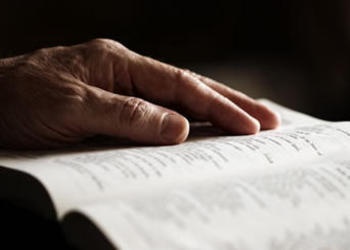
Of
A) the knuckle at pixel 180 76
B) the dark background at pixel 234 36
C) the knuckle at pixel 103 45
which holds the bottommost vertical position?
the dark background at pixel 234 36

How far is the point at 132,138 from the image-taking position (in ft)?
2.49

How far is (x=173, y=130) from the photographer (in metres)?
0.75

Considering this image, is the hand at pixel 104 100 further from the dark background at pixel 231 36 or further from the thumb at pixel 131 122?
the dark background at pixel 231 36

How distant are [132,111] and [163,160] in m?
0.12

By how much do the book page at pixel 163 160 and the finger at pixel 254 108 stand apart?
6 centimetres

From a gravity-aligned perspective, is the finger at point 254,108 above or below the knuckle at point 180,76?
below

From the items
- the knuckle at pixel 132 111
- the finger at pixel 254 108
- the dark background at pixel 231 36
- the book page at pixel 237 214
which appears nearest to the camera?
the book page at pixel 237 214

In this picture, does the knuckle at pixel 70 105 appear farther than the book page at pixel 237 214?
Yes

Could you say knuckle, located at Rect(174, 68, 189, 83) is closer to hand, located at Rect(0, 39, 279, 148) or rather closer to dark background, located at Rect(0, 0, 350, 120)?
hand, located at Rect(0, 39, 279, 148)

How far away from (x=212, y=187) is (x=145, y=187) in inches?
2.5

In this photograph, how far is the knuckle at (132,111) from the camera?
75 centimetres

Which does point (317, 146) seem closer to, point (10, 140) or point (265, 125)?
point (265, 125)

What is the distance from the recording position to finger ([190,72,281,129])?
0.87 m

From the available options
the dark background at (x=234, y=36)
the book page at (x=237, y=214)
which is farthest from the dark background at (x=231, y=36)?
the book page at (x=237, y=214)
